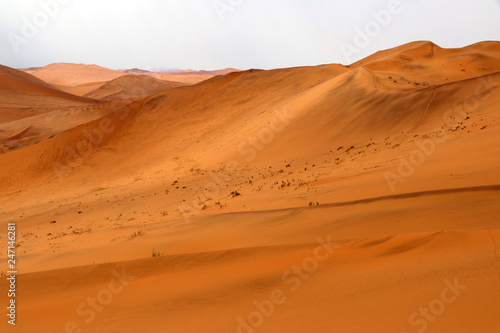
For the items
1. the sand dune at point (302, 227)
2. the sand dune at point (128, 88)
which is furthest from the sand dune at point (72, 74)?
the sand dune at point (302, 227)

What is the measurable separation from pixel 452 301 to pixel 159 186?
11312mm

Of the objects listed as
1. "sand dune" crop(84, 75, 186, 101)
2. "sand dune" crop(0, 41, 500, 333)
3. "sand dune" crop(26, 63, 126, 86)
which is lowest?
"sand dune" crop(0, 41, 500, 333)

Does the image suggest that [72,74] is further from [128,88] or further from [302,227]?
[302,227]

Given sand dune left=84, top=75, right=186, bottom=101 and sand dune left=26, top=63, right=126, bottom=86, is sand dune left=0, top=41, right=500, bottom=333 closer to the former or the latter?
sand dune left=84, top=75, right=186, bottom=101

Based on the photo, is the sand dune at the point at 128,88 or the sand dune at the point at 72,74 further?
the sand dune at the point at 72,74

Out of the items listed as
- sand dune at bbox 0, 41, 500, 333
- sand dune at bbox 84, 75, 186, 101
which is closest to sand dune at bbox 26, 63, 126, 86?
sand dune at bbox 84, 75, 186, 101

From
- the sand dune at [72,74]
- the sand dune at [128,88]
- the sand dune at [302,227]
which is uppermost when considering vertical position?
the sand dune at [72,74]

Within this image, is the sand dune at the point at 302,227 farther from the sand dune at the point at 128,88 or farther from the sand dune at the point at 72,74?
the sand dune at the point at 72,74

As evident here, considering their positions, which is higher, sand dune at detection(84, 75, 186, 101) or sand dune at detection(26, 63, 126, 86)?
sand dune at detection(26, 63, 126, 86)

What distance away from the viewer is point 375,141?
12023mm

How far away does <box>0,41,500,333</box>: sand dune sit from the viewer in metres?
3.28

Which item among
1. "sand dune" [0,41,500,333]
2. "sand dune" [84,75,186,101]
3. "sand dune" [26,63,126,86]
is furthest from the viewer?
"sand dune" [26,63,126,86]

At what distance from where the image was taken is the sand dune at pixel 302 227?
3279 mm

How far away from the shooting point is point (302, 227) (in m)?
5.21
